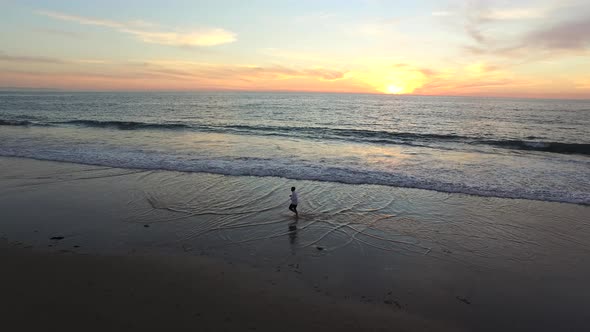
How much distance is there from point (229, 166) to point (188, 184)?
3410 millimetres

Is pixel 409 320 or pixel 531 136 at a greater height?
pixel 531 136

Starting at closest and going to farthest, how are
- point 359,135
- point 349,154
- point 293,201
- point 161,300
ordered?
point 161,300
point 293,201
point 349,154
point 359,135

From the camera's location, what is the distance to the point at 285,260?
773 centimetres

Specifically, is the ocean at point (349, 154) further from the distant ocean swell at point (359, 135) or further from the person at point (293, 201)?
the person at point (293, 201)

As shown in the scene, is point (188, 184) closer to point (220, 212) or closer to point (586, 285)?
point (220, 212)

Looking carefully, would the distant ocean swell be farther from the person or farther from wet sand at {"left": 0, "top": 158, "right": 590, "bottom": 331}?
the person

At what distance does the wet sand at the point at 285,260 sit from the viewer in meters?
5.82

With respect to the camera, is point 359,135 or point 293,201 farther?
point 359,135

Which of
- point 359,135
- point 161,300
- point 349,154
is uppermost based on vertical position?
point 359,135

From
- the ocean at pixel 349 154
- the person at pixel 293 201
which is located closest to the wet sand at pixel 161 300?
the person at pixel 293 201

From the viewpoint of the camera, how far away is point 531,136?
102 feet

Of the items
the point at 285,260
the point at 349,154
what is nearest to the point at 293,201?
the point at 285,260

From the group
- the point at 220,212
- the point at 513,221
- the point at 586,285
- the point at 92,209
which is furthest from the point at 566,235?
the point at 92,209

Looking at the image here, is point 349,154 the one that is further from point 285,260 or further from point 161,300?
point 161,300
